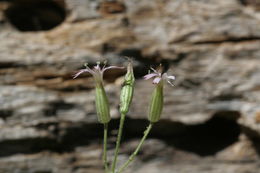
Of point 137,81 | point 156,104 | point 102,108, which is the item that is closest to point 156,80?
point 156,104

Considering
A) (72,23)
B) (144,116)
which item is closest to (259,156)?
(144,116)

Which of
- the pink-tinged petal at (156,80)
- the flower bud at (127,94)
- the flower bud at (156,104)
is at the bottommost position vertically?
the flower bud at (156,104)

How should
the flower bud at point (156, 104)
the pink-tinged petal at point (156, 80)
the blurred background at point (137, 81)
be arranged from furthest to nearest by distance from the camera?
the blurred background at point (137, 81) → the flower bud at point (156, 104) → the pink-tinged petal at point (156, 80)

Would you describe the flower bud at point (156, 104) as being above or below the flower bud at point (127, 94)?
below

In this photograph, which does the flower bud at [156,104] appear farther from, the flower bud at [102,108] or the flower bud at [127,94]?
the flower bud at [102,108]

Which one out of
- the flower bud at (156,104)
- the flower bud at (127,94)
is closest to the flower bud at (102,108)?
the flower bud at (127,94)

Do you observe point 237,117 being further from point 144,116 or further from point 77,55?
point 77,55

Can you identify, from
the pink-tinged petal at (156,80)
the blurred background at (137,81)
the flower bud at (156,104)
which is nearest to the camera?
the pink-tinged petal at (156,80)

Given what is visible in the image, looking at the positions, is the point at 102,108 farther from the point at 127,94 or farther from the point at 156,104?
the point at 156,104
